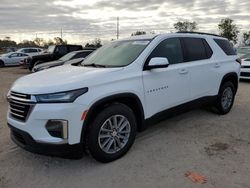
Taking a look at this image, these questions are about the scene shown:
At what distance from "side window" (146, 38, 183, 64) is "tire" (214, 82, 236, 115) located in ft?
5.38

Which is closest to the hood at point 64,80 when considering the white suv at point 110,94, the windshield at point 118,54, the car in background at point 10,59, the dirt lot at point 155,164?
the white suv at point 110,94

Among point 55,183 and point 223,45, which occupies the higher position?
point 223,45

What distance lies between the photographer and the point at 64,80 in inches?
143

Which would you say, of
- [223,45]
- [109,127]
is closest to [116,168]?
[109,127]

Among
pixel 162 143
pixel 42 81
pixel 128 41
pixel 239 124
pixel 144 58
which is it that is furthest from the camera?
pixel 239 124

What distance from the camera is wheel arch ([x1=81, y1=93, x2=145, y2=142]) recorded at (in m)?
3.57

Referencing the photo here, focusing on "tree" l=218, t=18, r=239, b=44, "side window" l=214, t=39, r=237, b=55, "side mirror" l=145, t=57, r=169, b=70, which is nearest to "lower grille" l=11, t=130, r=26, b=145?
"side mirror" l=145, t=57, r=169, b=70

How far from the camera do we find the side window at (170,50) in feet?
15.3

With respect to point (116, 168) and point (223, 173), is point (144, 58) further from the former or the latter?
point (223, 173)

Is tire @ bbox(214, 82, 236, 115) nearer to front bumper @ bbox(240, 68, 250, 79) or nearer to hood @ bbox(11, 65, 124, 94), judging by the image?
hood @ bbox(11, 65, 124, 94)

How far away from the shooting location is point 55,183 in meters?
3.47

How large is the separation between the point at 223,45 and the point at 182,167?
3.50m

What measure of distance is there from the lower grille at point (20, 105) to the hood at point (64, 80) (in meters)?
0.08

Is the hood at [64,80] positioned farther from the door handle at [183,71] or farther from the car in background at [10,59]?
the car in background at [10,59]
